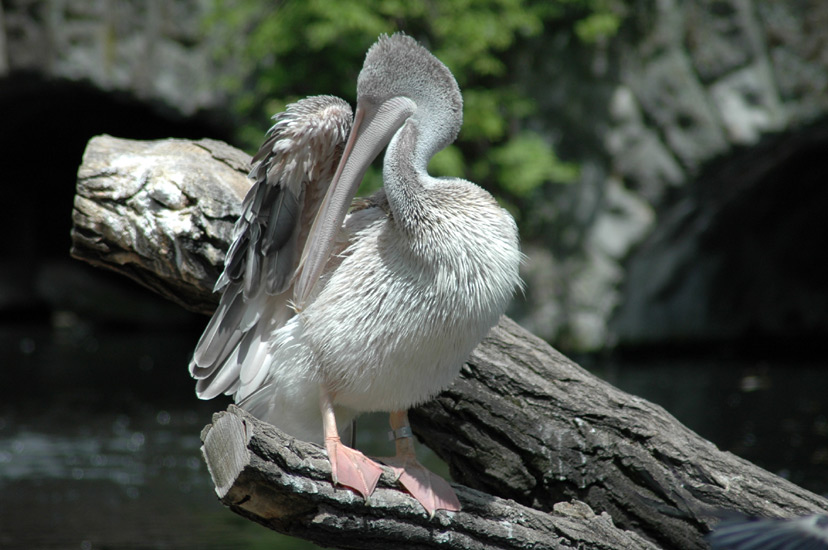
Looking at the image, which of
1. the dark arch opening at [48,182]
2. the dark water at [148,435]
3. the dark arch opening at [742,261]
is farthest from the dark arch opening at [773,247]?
the dark arch opening at [48,182]

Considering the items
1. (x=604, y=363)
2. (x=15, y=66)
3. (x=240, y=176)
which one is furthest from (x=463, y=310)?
(x=15, y=66)

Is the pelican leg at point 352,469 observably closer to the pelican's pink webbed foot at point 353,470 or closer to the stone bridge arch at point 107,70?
the pelican's pink webbed foot at point 353,470

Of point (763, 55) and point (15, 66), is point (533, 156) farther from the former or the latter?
point (15, 66)

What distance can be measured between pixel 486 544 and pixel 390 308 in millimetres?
775

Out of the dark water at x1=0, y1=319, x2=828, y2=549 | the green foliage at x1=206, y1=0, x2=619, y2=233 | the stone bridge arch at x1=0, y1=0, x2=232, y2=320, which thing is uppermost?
the green foliage at x1=206, y1=0, x2=619, y2=233

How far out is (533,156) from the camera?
905 cm

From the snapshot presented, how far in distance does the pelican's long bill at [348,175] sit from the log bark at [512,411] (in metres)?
0.61

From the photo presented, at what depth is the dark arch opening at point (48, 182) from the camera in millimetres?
11961

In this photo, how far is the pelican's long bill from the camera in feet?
9.04

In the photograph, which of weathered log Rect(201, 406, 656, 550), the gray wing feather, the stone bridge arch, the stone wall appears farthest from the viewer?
the stone bridge arch

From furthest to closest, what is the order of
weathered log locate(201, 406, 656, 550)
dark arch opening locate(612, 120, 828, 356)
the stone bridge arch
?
the stone bridge arch < dark arch opening locate(612, 120, 828, 356) < weathered log locate(201, 406, 656, 550)

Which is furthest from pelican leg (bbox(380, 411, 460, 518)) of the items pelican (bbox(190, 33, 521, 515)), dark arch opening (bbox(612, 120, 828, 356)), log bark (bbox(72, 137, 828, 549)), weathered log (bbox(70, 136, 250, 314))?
dark arch opening (bbox(612, 120, 828, 356))

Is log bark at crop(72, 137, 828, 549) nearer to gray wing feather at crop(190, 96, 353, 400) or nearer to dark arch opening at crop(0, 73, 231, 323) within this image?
gray wing feather at crop(190, 96, 353, 400)

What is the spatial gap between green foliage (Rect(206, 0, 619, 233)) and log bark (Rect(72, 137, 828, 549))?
17.6ft
